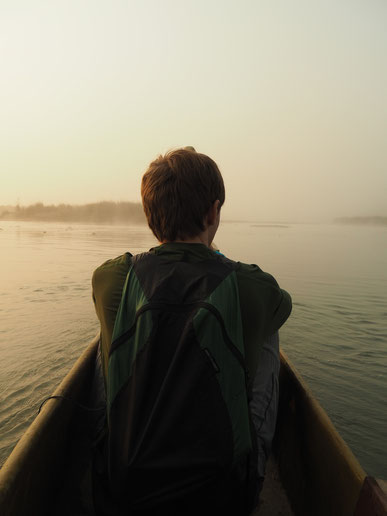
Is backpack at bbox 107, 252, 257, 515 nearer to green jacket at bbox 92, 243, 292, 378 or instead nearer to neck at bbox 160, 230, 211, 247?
green jacket at bbox 92, 243, 292, 378

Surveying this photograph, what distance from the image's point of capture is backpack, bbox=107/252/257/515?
4.46ft

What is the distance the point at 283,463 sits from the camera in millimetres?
2658

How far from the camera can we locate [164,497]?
1398mm

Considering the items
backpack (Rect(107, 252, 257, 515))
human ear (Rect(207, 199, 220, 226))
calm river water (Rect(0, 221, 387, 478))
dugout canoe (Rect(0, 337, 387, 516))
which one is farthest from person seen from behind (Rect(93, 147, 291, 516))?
calm river water (Rect(0, 221, 387, 478))

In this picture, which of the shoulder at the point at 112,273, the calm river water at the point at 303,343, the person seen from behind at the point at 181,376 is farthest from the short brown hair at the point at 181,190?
Answer: the calm river water at the point at 303,343

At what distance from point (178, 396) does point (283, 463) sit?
1.73m

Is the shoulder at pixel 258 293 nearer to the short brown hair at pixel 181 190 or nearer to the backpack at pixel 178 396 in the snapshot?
the backpack at pixel 178 396

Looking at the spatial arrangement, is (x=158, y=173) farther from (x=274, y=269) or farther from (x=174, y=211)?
(x=274, y=269)

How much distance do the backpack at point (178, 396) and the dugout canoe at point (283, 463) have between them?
56 centimetres

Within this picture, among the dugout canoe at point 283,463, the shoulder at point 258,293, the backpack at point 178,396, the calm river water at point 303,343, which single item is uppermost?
the shoulder at point 258,293

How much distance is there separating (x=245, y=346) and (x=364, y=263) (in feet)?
61.3

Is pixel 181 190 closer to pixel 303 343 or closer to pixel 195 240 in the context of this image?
pixel 195 240

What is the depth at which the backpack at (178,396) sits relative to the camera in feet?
4.46

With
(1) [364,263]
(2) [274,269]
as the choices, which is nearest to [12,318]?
(2) [274,269]
